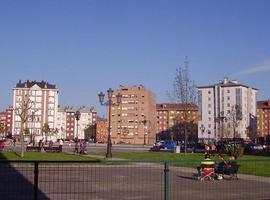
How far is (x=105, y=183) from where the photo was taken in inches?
513

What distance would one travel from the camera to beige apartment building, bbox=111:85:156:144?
166375 millimetres

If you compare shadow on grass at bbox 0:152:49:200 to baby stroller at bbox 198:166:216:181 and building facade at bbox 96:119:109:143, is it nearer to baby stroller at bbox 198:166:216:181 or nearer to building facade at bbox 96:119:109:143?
baby stroller at bbox 198:166:216:181

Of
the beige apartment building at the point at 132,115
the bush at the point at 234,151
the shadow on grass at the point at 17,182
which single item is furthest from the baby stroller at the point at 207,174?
the beige apartment building at the point at 132,115

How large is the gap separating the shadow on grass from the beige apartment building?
153957 mm

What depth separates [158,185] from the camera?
40.9ft

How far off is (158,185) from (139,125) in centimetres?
15471

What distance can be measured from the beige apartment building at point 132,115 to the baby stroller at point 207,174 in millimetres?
146192

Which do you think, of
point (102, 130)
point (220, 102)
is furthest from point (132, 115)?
point (220, 102)

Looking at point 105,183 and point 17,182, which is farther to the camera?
point 105,183

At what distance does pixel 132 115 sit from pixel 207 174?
5978 inches

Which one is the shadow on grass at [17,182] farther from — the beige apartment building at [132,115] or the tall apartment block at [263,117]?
the tall apartment block at [263,117]

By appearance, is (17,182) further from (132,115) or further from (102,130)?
(102,130)

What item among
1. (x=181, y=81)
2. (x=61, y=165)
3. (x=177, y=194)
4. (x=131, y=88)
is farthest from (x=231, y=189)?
(x=131, y=88)

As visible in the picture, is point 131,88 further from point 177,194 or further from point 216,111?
point 177,194
